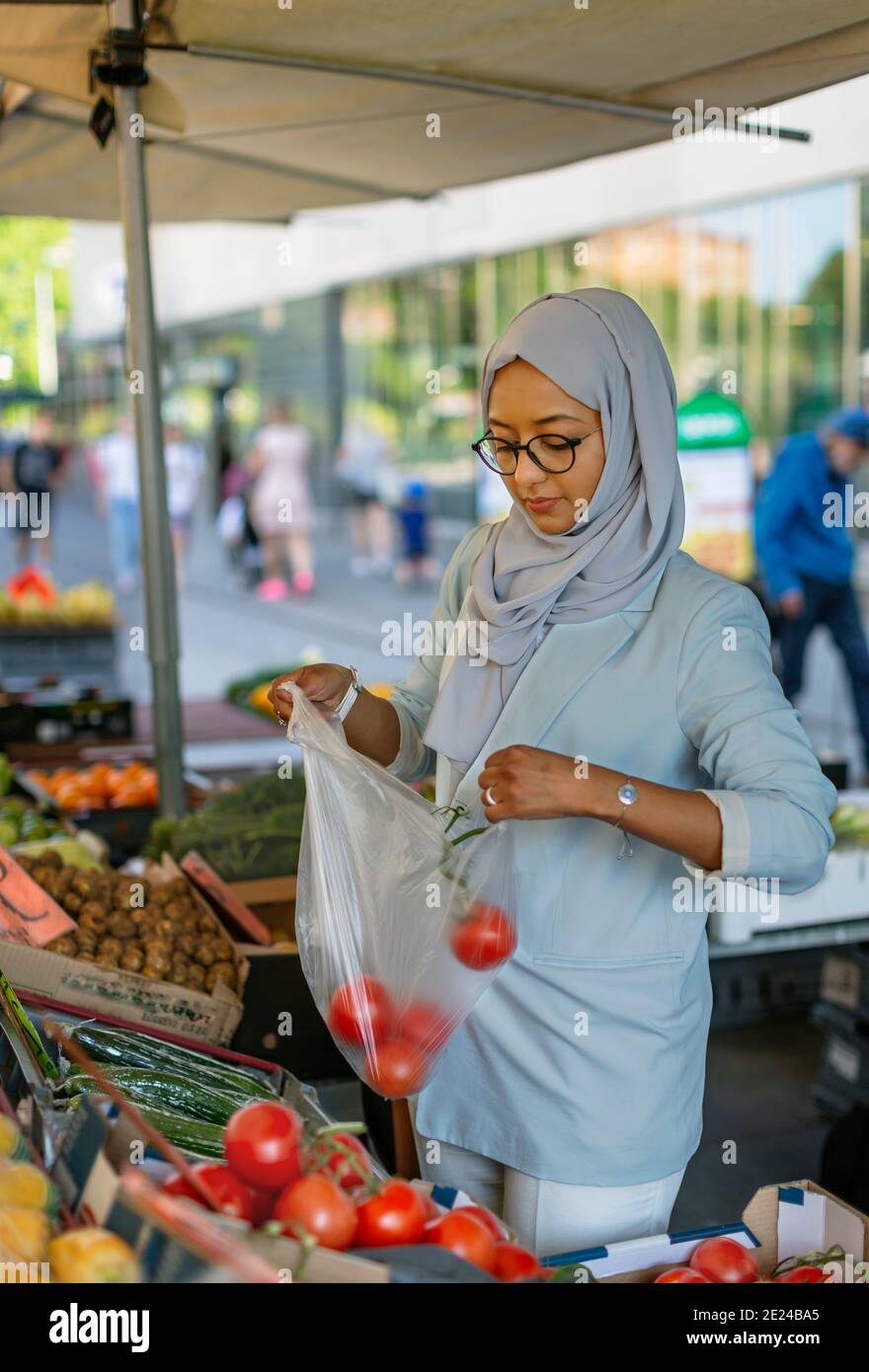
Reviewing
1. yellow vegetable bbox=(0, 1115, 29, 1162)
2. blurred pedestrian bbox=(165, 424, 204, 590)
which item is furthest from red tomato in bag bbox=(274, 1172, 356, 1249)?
blurred pedestrian bbox=(165, 424, 204, 590)

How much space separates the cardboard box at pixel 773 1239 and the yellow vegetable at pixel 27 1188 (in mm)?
679

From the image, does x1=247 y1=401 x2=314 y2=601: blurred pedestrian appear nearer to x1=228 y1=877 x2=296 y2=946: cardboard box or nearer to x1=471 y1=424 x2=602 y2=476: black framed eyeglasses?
x1=228 y1=877 x2=296 y2=946: cardboard box

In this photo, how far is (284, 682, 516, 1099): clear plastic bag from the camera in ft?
6.57

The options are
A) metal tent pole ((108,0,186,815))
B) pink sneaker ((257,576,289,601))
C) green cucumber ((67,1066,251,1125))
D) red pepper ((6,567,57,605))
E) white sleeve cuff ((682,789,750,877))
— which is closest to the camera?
white sleeve cuff ((682,789,750,877))

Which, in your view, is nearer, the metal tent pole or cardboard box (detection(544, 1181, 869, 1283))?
cardboard box (detection(544, 1181, 869, 1283))

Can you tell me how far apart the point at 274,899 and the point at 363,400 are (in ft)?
58.2

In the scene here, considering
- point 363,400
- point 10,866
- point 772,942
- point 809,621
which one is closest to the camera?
point 10,866

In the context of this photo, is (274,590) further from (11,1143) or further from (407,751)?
(11,1143)

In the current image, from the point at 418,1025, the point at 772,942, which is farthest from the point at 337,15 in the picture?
the point at 772,942

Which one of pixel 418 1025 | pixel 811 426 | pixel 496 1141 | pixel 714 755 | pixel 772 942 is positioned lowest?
pixel 772 942

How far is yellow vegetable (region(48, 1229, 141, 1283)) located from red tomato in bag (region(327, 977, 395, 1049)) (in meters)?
0.66

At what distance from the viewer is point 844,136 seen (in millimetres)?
11289

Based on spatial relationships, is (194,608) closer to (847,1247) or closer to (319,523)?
(319,523)

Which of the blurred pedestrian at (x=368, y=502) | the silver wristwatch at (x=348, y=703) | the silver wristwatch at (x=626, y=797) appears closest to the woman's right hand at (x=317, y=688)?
the silver wristwatch at (x=348, y=703)
